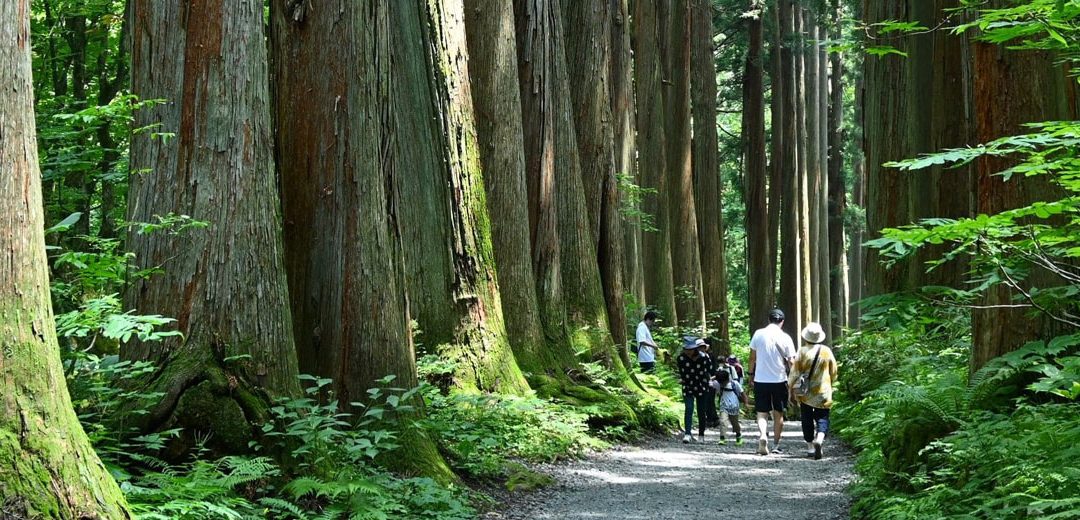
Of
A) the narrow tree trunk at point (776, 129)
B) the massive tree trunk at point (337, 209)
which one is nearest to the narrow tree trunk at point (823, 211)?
the narrow tree trunk at point (776, 129)

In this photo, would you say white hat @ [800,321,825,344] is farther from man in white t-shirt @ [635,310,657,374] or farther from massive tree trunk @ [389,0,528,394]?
man in white t-shirt @ [635,310,657,374]

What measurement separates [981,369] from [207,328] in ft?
16.4

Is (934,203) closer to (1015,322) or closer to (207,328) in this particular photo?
(1015,322)

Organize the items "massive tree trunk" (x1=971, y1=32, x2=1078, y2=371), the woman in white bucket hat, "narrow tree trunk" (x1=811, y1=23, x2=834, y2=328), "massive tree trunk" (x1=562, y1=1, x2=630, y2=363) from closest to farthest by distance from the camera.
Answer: "massive tree trunk" (x1=971, y1=32, x2=1078, y2=371)
the woman in white bucket hat
"massive tree trunk" (x1=562, y1=1, x2=630, y2=363)
"narrow tree trunk" (x1=811, y1=23, x2=834, y2=328)

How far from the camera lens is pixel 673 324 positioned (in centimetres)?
2211

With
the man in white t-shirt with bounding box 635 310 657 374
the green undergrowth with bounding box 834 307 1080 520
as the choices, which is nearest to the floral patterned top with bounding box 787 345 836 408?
the green undergrowth with bounding box 834 307 1080 520

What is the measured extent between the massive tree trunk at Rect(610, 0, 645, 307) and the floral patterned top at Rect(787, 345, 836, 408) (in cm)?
730

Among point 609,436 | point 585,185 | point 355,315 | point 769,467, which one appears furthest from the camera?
point 585,185

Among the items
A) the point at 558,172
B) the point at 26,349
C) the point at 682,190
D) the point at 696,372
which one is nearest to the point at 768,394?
the point at 696,372

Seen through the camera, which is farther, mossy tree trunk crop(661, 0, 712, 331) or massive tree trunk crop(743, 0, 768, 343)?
massive tree trunk crop(743, 0, 768, 343)

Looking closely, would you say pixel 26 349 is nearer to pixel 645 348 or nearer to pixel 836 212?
pixel 645 348

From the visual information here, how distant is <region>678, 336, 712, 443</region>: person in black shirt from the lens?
42.5 ft

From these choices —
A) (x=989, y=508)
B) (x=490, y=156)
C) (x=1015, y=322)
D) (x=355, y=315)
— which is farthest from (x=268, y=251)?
(x=490, y=156)

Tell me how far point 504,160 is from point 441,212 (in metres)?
1.74
